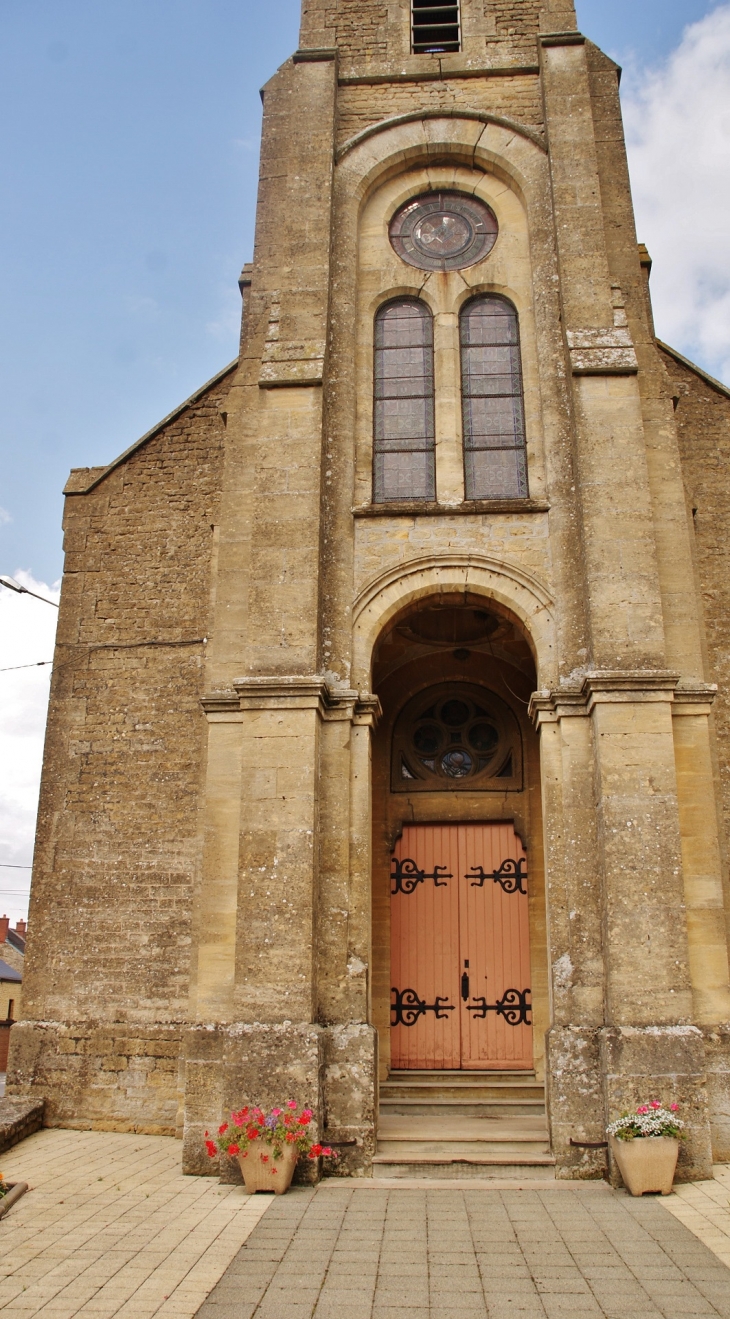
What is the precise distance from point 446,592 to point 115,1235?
5.51 meters

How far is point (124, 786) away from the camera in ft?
33.9

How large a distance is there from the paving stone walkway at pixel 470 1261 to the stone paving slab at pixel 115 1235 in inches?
7.5

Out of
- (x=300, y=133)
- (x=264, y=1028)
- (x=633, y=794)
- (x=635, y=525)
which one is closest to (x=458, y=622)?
(x=635, y=525)

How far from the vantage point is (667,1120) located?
6445 mm

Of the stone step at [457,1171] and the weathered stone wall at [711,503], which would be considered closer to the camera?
the stone step at [457,1171]

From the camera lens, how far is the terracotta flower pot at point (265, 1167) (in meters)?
6.52

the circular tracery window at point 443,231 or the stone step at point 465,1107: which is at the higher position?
the circular tracery window at point 443,231

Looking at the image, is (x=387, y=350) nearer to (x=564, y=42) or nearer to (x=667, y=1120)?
(x=564, y=42)

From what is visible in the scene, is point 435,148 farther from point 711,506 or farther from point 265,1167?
point 265,1167

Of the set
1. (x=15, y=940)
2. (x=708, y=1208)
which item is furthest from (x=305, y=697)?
(x=15, y=940)

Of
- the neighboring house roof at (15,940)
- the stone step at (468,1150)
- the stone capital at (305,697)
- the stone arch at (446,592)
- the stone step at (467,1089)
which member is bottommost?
the stone step at (468,1150)

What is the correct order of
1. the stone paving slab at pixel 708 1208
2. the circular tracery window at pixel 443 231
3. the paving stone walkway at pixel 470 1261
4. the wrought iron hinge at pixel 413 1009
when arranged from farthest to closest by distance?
the circular tracery window at pixel 443 231
the wrought iron hinge at pixel 413 1009
the stone paving slab at pixel 708 1208
the paving stone walkway at pixel 470 1261

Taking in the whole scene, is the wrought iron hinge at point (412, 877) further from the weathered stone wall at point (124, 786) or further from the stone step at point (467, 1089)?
the weathered stone wall at point (124, 786)

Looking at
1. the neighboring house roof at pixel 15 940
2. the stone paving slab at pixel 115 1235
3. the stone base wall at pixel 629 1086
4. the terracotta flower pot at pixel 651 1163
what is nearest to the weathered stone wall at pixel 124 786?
the stone paving slab at pixel 115 1235
